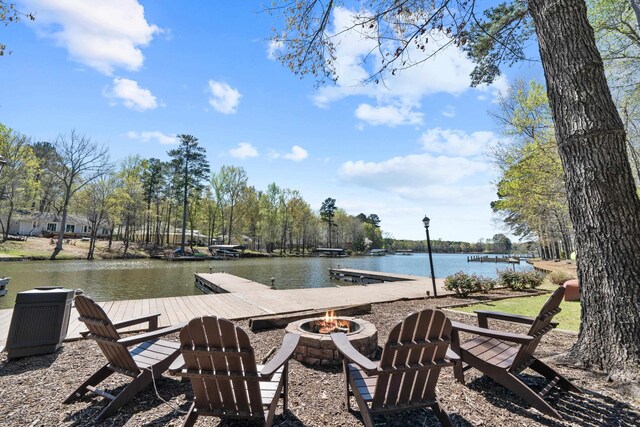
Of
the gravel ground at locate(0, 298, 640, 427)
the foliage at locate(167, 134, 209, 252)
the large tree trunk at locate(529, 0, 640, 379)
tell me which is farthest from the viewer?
the foliage at locate(167, 134, 209, 252)

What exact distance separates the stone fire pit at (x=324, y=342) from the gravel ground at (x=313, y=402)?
12cm

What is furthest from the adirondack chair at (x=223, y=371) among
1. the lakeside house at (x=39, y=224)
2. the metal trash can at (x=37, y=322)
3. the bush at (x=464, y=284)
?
the lakeside house at (x=39, y=224)

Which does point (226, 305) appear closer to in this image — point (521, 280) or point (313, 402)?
point (313, 402)

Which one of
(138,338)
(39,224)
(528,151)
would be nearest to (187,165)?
(39,224)

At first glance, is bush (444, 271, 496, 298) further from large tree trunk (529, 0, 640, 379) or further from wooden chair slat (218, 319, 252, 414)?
wooden chair slat (218, 319, 252, 414)

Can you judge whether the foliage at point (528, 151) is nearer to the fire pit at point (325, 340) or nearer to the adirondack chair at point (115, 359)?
the fire pit at point (325, 340)

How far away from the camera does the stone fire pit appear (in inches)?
127

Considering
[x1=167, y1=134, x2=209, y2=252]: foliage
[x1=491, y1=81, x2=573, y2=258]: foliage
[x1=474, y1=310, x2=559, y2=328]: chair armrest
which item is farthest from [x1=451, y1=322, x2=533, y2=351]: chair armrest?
[x1=167, y1=134, x2=209, y2=252]: foliage

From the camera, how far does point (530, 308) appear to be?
245 inches

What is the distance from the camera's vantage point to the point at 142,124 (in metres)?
15.0

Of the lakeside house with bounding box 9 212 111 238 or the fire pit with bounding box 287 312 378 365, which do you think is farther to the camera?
the lakeside house with bounding box 9 212 111 238

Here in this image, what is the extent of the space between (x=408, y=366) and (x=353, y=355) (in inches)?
14.6

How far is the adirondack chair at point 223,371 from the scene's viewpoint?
169 centimetres

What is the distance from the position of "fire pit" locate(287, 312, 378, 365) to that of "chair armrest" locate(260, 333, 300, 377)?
0.97 m
